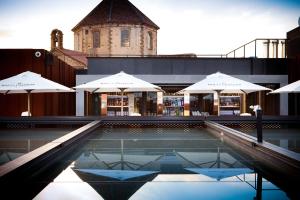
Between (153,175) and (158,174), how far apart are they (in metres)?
0.07

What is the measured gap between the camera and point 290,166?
10.4 ft

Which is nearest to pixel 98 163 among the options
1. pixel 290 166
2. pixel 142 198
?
pixel 142 198

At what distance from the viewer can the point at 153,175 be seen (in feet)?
11.2

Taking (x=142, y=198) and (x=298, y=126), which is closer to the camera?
(x=142, y=198)

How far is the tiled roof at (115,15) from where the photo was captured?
30.5 meters

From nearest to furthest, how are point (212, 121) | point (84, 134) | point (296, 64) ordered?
point (84, 134), point (212, 121), point (296, 64)

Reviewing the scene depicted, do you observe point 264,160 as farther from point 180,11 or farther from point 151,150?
point 180,11

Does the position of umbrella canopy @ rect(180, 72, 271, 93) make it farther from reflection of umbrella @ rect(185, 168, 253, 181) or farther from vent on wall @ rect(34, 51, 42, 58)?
vent on wall @ rect(34, 51, 42, 58)

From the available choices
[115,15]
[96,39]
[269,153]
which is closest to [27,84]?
[269,153]

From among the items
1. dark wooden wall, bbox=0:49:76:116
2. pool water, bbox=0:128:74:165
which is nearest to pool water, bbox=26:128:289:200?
pool water, bbox=0:128:74:165

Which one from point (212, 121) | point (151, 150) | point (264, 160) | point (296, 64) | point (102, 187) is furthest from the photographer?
point (296, 64)

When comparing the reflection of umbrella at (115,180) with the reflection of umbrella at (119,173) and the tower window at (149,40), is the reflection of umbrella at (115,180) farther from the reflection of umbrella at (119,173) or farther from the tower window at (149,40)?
the tower window at (149,40)

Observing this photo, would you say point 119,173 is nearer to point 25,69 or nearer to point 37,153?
point 37,153

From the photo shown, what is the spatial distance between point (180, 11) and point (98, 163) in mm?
30417
